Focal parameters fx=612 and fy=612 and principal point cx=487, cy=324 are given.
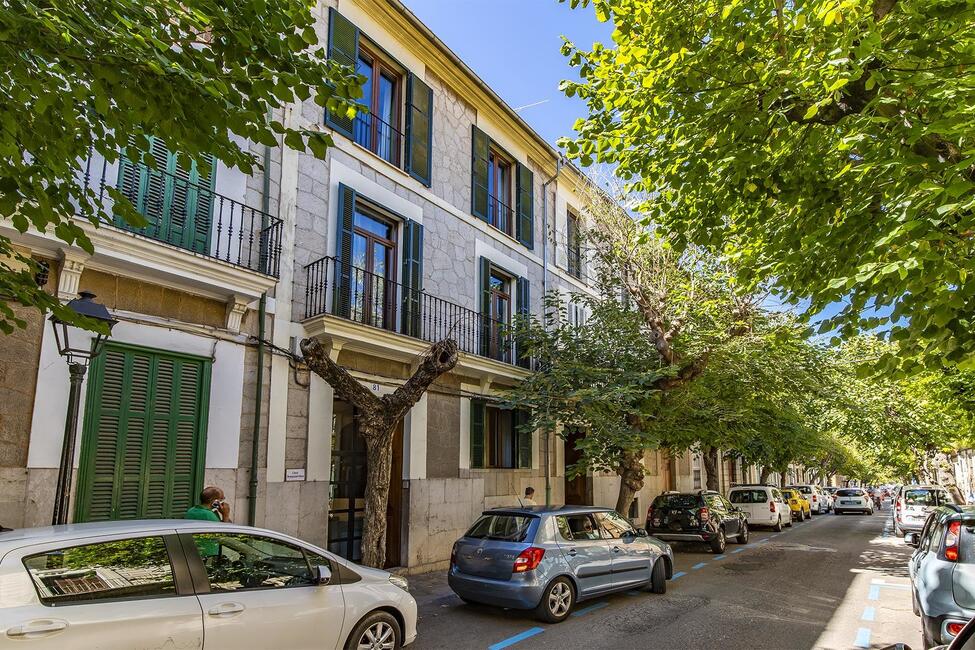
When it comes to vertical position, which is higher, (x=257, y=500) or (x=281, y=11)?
(x=281, y=11)

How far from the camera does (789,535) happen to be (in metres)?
21.0

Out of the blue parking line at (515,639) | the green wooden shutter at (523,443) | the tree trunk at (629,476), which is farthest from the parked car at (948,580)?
the green wooden shutter at (523,443)

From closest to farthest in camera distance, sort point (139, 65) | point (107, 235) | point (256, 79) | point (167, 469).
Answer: point (139, 65), point (256, 79), point (107, 235), point (167, 469)

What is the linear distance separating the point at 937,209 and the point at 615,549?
6459 mm

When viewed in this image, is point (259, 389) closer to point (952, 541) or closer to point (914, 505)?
point (952, 541)

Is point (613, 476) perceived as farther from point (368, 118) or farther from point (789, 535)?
point (368, 118)

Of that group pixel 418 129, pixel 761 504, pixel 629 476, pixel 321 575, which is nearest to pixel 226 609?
pixel 321 575

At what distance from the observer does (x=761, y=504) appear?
2264cm

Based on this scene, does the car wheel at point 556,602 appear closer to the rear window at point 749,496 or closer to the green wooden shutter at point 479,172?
the green wooden shutter at point 479,172

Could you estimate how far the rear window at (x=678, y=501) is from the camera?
50.2 ft

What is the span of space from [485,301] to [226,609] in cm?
1090

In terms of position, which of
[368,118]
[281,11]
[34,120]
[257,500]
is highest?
[368,118]

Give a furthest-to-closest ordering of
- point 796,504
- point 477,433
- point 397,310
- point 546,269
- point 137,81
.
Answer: point 796,504, point 546,269, point 477,433, point 397,310, point 137,81

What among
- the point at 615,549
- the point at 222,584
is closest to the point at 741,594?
the point at 615,549
